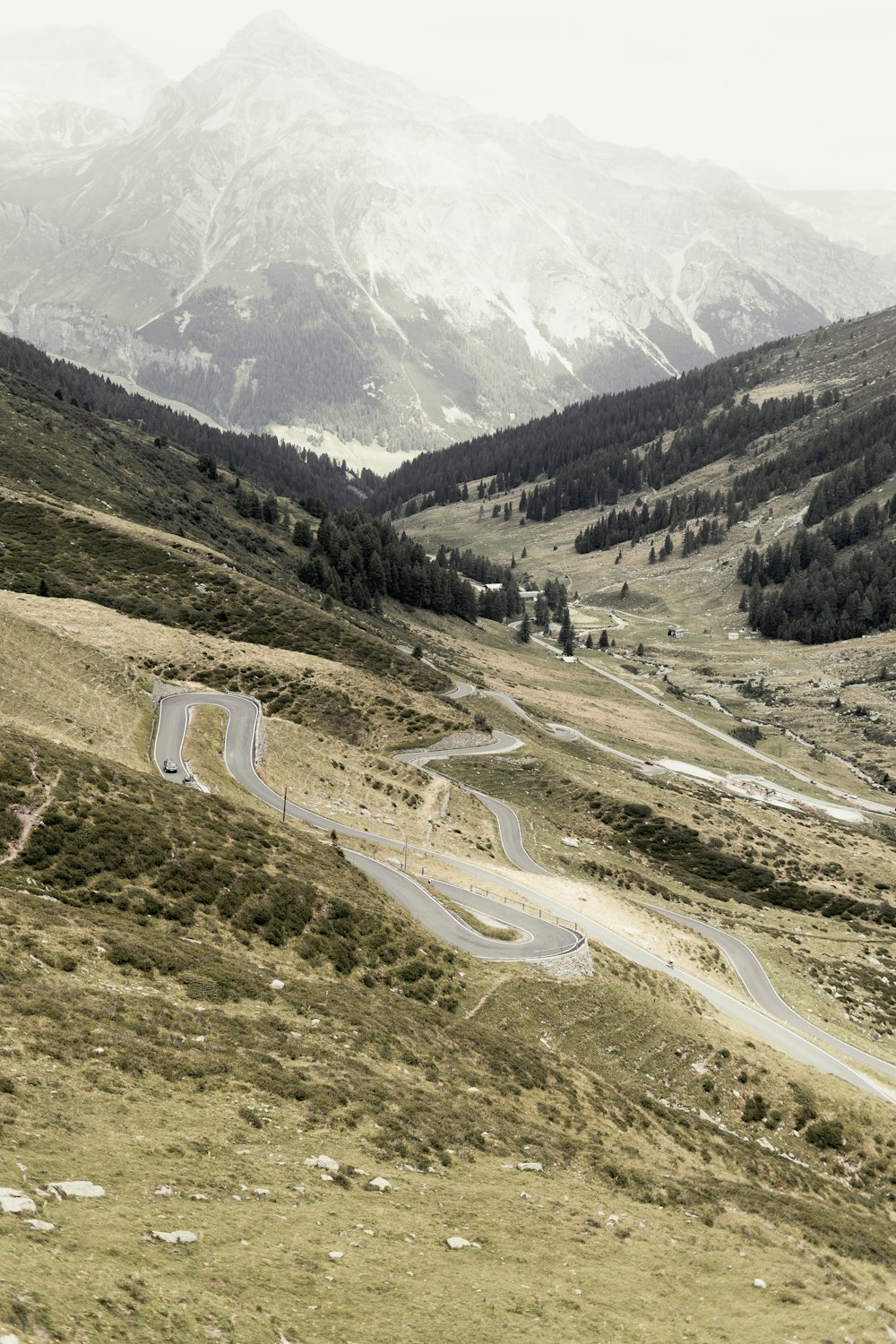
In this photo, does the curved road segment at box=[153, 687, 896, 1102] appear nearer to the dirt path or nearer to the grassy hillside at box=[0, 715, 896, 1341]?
the grassy hillside at box=[0, 715, 896, 1341]

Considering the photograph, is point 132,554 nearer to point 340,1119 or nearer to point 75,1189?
point 340,1119

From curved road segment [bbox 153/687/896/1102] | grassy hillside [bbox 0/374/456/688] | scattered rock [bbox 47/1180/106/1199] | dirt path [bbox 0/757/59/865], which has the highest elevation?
grassy hillside [bbox 0/374/456/688]

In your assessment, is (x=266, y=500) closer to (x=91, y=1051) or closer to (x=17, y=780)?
(x=17, y=780)

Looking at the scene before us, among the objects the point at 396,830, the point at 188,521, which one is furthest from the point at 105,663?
the point at 188,521

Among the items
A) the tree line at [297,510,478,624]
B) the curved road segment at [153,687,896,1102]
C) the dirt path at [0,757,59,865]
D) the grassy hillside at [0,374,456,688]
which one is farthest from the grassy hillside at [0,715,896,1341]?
the tree line at [297,510,478,624]

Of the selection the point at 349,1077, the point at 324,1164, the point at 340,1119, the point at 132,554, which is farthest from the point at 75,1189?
the point at 132,554

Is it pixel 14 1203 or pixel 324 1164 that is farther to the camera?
pixel 324 1164

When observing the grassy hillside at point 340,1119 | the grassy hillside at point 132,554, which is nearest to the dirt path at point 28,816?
the grassy hillside at point 340,1119
